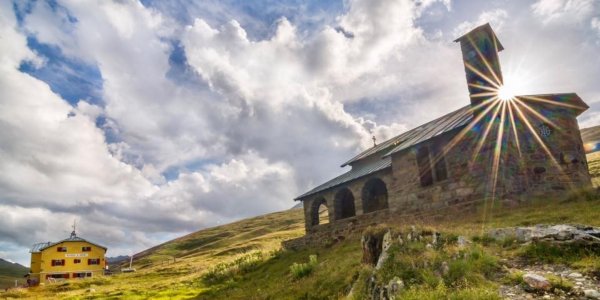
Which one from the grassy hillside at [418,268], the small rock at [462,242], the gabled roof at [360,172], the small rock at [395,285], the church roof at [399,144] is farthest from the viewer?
the gabled roof at [360,172]

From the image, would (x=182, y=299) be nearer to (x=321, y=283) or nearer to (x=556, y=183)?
(x=321, y=283)

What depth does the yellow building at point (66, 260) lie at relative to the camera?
5991 centimetres

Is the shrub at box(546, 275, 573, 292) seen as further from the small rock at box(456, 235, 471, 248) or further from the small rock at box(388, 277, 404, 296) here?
the small rock at box(388, 277, 404, 296)

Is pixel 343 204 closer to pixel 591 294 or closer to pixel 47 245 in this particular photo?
pixel 591 294

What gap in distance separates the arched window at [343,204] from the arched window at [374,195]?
6.13ft

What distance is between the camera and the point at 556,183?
61.8 ft

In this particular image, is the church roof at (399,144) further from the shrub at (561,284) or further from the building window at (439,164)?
the shrub at (561,284)

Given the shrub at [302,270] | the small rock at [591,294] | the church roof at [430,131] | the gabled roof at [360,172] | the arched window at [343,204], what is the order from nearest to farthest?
the small rock at [591,294]
the shrub at [302,270]
the church roof at [430,131]
the gabled roof at [360,172]
the arched window at [343,204]

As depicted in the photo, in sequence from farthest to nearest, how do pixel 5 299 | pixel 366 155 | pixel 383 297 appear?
pixel 5 299
pixel 366 155
pixel 383 297

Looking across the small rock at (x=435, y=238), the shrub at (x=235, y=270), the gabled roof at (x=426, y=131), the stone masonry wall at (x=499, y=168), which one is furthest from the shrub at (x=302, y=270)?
the shrub at (x=235, y=270)

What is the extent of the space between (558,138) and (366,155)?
13.2 meters

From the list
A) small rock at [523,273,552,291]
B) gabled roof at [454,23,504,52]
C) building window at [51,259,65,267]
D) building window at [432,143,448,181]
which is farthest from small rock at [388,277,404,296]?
building window at [51,259,65,267]

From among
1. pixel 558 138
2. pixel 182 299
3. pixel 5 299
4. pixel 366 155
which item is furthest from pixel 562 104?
pixel 5 299

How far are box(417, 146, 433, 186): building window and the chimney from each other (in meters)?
3.70
